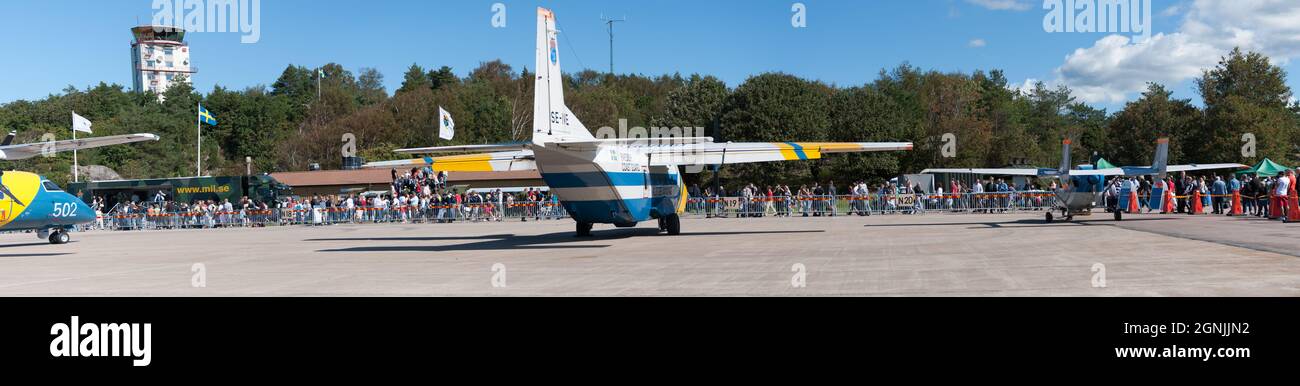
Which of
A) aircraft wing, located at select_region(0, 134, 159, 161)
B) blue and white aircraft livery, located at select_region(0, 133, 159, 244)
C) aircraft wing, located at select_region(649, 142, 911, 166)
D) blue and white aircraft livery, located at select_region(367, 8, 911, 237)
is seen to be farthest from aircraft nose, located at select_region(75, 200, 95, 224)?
aircraft wing, located at select_region(649, 142, 911, 166)

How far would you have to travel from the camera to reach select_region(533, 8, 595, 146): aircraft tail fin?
18.1 m

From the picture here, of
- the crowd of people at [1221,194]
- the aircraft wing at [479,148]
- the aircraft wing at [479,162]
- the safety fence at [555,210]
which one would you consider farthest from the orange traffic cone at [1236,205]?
the aircraft wing at [479,148]

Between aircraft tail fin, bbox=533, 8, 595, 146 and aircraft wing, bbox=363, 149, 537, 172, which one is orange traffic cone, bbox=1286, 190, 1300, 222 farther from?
aircraft wing, bbox=363, 149, 537, 172

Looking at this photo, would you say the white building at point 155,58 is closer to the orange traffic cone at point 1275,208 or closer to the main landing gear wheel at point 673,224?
the main landing gear wheel at point 673,224

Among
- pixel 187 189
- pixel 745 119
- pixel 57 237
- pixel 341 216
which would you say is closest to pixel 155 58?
pixel 187 189

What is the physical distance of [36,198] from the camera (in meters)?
22.6

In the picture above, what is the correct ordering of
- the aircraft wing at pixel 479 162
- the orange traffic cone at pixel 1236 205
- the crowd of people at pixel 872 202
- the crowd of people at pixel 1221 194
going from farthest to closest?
the crowd of people at pixel 872 202, the orange traffic cone at pixel 1236 205, the crowd of people at pixel 1221 194, the aircraft wing at pixel 479 162

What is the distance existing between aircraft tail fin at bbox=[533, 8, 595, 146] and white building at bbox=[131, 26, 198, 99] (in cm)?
16355

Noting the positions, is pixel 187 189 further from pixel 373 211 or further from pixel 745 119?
pixel 745 119

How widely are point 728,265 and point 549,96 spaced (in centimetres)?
616

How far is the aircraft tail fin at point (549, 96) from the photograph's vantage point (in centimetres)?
1814

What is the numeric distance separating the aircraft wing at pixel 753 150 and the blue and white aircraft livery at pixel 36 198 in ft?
38.5

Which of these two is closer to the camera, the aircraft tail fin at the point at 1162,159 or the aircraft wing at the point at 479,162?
the aircraft wing at the point at 479,162
